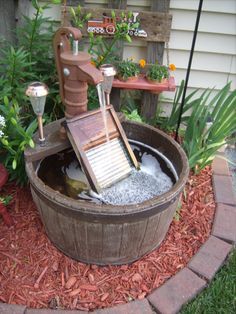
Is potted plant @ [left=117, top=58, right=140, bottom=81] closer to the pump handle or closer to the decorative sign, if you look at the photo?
the decorative sign

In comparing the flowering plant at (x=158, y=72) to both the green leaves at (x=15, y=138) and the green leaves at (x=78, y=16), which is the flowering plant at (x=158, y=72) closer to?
the green leaves at (x=78, y=16)

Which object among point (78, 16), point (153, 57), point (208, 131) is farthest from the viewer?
point (153, 57)

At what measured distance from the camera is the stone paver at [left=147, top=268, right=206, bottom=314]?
1.68 meters

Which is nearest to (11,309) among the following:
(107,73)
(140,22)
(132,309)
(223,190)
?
(132,309)

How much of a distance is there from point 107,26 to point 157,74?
0.47m

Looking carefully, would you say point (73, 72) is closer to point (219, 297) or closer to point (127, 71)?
point (127, 71)

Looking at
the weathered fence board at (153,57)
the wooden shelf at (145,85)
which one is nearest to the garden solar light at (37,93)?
the wooden shelf at (145,85)

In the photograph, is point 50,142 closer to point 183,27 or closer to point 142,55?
point 142,55

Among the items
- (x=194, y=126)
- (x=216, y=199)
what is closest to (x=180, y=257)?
(x=216, y=199)

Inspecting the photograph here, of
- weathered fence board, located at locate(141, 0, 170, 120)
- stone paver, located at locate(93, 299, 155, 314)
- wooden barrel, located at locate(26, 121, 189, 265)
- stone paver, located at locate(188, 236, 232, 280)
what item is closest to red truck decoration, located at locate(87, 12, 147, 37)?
weathered fence board, located at locate(141, 0, 170, 120)

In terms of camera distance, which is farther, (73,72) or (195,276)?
(195,276)

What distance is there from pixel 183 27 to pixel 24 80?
1196 millimetres

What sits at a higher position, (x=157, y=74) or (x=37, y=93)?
(x=37, y=93)

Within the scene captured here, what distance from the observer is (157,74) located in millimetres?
2391
